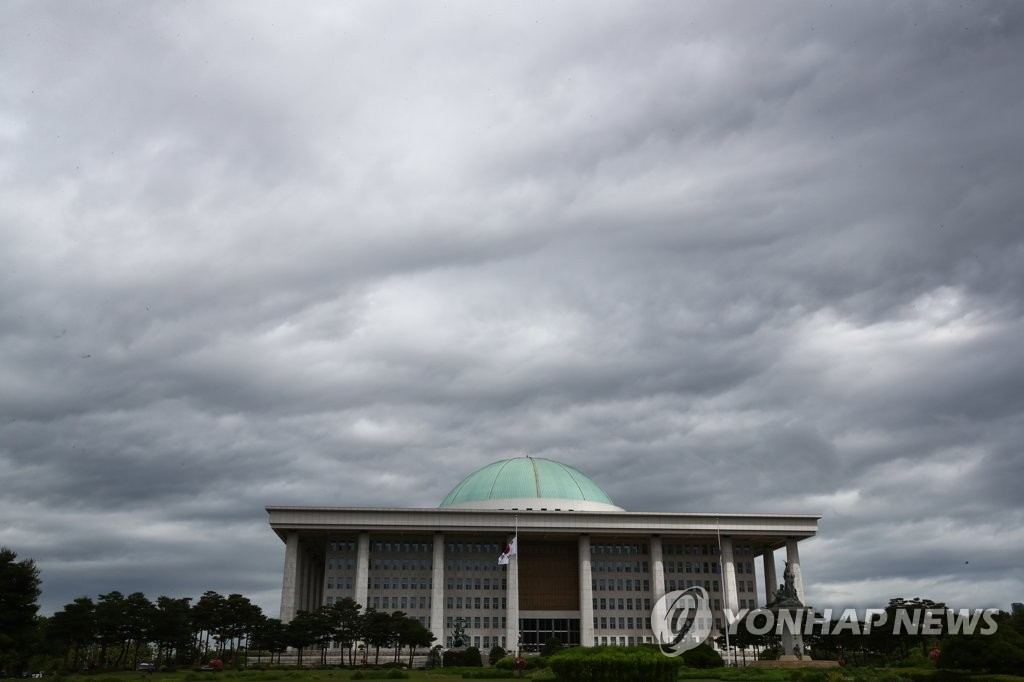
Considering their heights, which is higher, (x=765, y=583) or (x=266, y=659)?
(x=765, y=583)

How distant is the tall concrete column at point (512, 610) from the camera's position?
307ft

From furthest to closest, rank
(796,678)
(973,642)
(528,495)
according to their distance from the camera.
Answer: (528,495)
(796,678)
(973,642)

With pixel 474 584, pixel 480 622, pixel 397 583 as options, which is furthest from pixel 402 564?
pixel 480 622

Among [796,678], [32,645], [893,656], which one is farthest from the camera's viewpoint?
[893,656]

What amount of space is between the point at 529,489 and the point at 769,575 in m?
32.6

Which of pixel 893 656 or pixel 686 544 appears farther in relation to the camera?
pixel 686 544

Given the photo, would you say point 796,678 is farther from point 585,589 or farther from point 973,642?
point 585,589

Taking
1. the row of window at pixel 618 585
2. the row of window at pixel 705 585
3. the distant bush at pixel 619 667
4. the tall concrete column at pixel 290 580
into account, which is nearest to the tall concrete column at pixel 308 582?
the tall concrete column at pixel 290 580

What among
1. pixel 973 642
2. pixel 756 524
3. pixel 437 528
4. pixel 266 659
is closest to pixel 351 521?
pixel 437 528

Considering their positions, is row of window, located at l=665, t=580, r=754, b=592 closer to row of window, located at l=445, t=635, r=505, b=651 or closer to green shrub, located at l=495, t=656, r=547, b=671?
row of window, located at l=445, t=635, r=505, b=651

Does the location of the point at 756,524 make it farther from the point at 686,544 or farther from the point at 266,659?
the point at 266,659

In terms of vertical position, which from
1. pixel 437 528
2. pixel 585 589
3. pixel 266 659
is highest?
pixel 437 528

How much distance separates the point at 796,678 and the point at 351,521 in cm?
6058

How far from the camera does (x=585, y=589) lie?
9662cm
